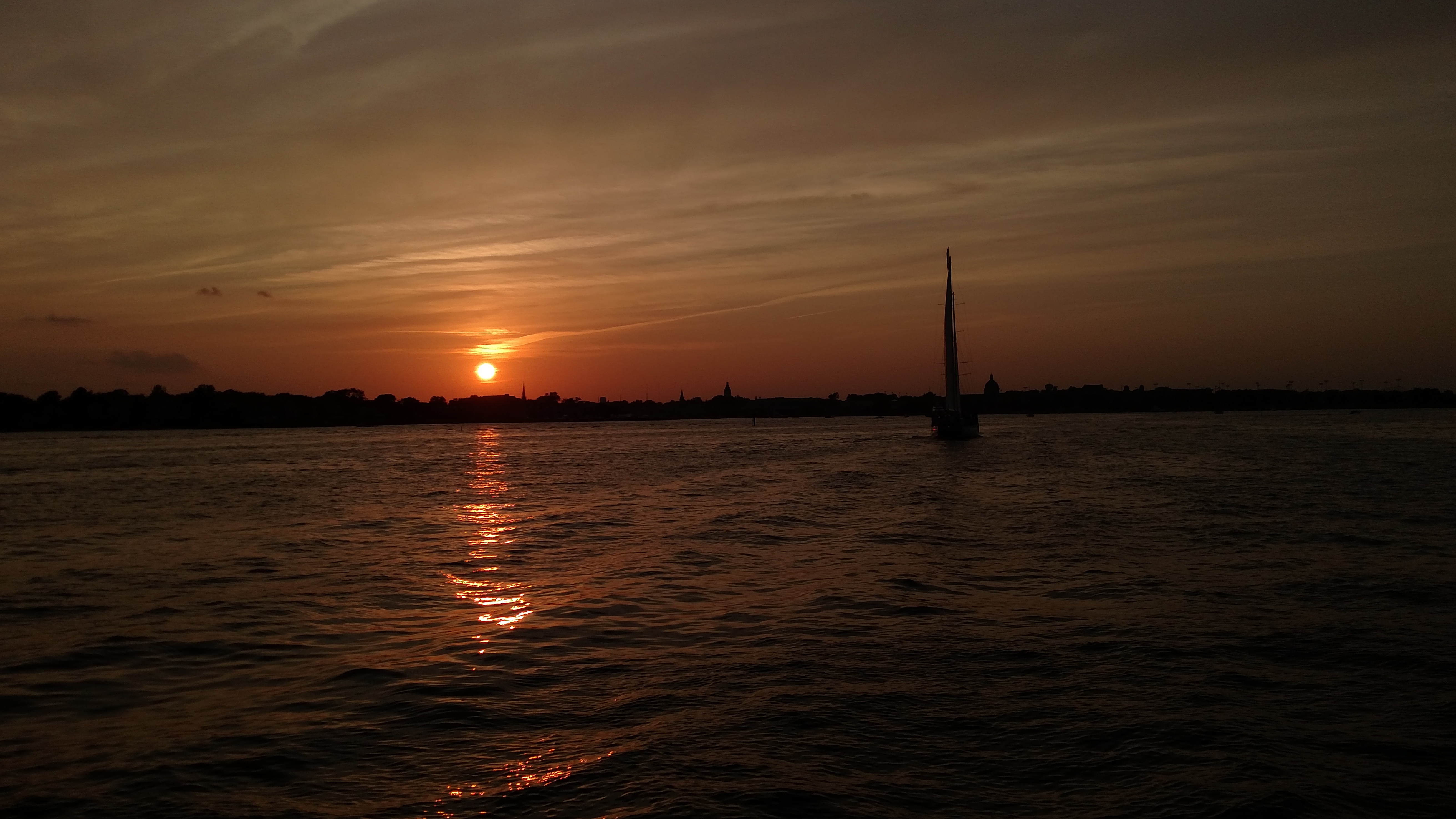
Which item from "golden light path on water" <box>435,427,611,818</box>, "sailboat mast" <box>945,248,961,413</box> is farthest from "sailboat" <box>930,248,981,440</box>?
"golden light path on water" <box>435,427,611,818</box>

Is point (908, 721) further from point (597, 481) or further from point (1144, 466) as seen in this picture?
point (1144, 466)

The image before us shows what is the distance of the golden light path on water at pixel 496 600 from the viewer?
816cm

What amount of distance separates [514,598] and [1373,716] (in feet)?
43.5

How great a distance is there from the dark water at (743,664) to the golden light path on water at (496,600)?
0.07 metres

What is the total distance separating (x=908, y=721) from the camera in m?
9.71

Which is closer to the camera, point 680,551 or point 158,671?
point 158,671

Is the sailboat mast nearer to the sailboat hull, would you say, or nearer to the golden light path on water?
the sailboat hull

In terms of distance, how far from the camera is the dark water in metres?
8.16

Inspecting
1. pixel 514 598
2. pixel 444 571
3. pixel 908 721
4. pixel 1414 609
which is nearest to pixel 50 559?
pixel 444 571

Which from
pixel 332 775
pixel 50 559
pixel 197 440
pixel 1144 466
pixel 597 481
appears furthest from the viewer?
pixel 197 440

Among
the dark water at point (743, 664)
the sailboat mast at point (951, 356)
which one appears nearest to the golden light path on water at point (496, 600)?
the dark water at point (743, 664)

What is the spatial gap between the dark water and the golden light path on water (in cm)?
7

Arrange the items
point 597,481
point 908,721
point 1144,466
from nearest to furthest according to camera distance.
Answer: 1. point 908,721
2. point 597,481
3. point 1144,466

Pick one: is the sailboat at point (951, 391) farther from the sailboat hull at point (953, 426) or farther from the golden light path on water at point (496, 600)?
the golden light path on water at point (496, 600)
